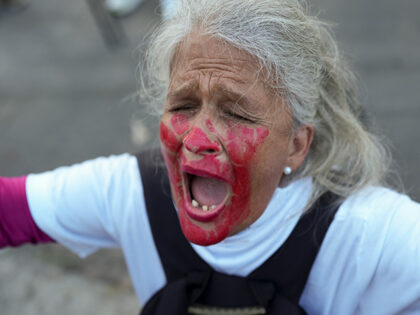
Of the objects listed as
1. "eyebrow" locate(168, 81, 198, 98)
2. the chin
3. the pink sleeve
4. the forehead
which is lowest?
the chin

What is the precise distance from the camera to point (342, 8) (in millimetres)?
6031

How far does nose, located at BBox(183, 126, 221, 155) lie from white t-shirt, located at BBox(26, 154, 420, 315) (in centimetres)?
33

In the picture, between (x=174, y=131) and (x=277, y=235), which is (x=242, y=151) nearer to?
(x=174, y=131)

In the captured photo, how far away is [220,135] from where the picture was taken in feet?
4.45

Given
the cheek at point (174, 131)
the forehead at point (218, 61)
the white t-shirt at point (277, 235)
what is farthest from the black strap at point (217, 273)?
the forehead at point (218, 61)

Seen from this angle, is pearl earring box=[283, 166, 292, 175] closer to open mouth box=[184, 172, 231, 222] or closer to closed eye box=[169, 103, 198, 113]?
open mouth box=[184, 172, 231, 222]

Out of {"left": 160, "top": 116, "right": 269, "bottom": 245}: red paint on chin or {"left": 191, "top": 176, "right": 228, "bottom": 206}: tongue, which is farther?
{"left": 191, "top": 176, "right": 228, "bottom": 206}: tongue

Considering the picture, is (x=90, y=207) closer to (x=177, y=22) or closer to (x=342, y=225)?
(x=177, y=22)

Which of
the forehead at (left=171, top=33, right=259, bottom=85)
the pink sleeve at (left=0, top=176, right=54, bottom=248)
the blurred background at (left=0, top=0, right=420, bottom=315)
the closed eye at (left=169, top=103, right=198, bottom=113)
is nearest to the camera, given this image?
the forehead at (left=171, top=33, right=259, bottom=85)

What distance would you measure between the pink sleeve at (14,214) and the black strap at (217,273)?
417mm

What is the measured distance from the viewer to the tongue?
4.81ft

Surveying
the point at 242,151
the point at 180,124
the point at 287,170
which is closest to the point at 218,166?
the point at 242,151

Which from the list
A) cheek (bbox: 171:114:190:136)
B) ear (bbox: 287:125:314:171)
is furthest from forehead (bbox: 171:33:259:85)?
ear (bbox: 287:125:314:171)

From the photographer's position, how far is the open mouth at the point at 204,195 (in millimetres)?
1401
